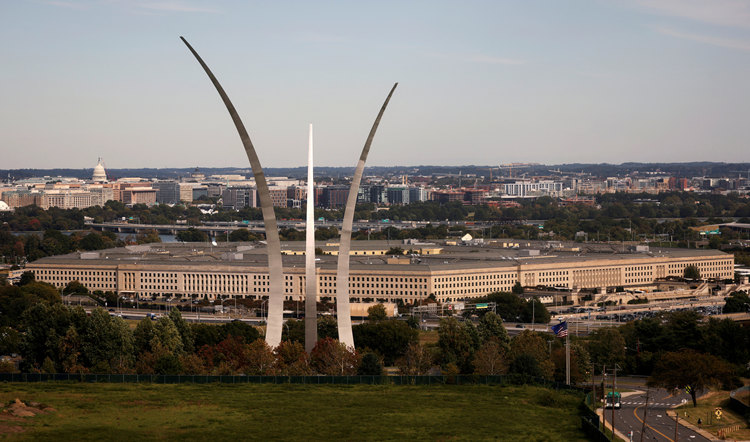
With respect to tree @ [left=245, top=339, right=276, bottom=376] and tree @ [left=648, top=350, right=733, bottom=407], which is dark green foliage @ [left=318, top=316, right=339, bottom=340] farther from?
tree @ [left=648, top=350, right=733, bottom=407]

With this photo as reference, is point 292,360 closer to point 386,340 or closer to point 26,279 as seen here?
point 386,340

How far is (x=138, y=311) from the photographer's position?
3720 inches

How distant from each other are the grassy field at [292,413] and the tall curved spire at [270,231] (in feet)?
10.1

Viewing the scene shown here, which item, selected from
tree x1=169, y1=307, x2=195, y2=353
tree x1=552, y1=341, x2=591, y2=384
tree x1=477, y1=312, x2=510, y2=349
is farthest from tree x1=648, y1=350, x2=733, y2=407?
tree x1=169, y1=307, x2=195, y2=353

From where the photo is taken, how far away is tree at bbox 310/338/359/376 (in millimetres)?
51781

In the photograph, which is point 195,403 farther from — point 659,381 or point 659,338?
point 659,338

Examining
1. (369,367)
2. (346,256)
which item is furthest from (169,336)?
(369,367)

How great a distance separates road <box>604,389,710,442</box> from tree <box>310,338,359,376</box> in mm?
11241

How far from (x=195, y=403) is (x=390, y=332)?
67.9ft

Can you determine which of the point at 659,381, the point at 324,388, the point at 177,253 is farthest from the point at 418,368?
the point at 177,253

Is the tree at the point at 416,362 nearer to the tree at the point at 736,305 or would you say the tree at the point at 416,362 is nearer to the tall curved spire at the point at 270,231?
the tall curved spire at the point at 270,231

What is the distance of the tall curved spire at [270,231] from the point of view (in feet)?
161

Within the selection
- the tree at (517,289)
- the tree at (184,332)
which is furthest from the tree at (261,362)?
the tree at (517,289)

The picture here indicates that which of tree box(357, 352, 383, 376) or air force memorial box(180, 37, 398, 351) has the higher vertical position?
air force memorial box(180, 37, 398, 351)
